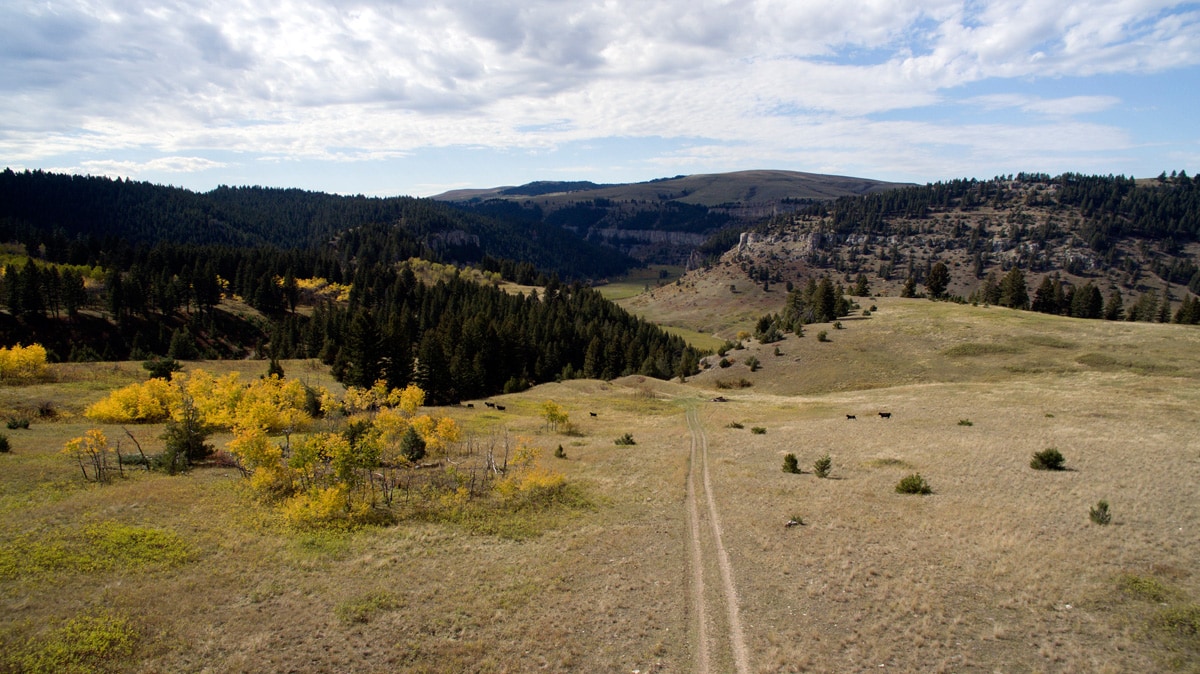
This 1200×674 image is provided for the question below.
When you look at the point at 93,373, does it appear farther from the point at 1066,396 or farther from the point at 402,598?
the point at 1066,396

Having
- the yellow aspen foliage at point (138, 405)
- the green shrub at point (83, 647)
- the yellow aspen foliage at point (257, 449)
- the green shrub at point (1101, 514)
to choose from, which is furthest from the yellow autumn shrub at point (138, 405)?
the green shrub at point (1101, 514)

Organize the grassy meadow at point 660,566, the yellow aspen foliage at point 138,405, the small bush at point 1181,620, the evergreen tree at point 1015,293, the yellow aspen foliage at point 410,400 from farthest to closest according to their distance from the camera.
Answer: the evergreen tree at point 1015,293, the yellow aspen foliage at point 410,400, the yellow aspen foliage at point 138,405, the grassy meadow at point 660,566, the small bush at point 1181,620

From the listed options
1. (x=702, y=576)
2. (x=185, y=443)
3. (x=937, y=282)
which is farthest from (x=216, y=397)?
(x=937, y=282)

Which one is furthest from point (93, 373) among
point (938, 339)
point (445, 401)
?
point (938, 339)

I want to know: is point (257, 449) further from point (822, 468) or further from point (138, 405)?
point (822, 468)

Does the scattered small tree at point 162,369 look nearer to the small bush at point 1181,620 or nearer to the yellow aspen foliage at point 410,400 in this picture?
the yellow aspen foliage at point 410,400

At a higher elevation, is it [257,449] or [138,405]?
[257,449]

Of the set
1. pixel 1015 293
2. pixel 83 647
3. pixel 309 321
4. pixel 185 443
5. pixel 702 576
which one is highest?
Result: pixel 1015 293
